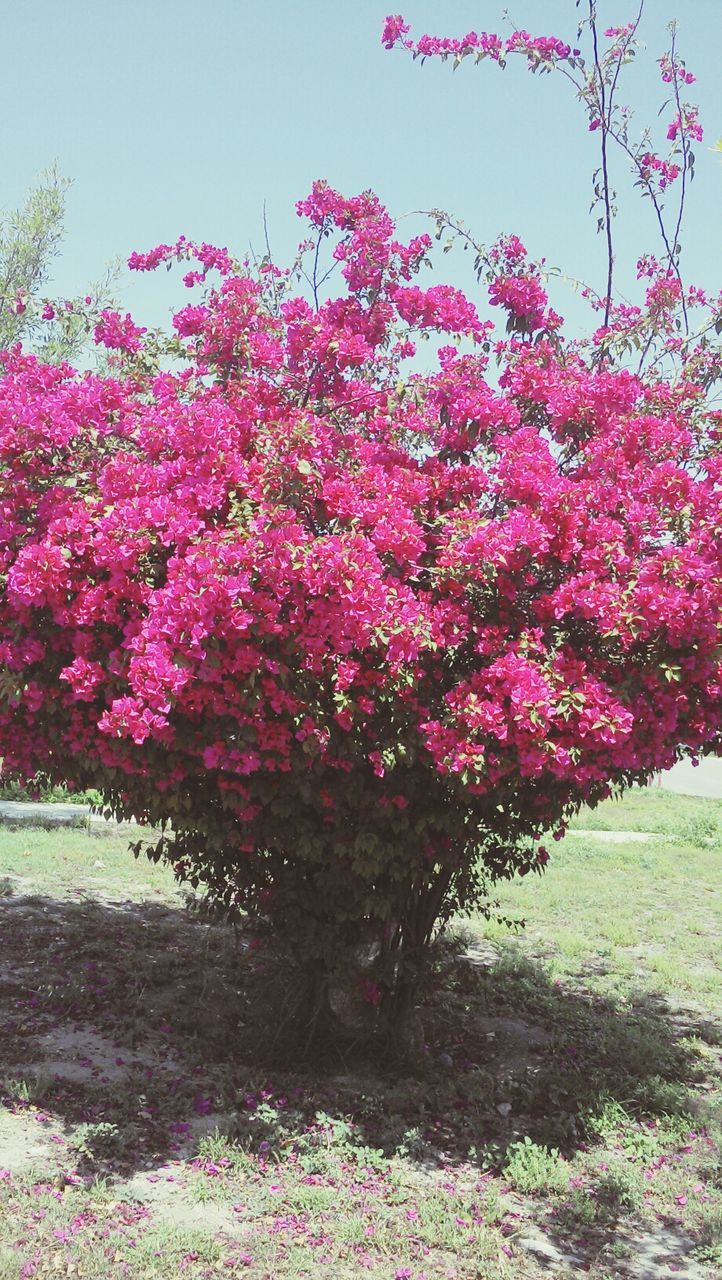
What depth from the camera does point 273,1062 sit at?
523 centimetres

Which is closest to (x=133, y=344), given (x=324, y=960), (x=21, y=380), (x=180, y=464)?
(x=21, y=380)

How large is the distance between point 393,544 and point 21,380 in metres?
2.06

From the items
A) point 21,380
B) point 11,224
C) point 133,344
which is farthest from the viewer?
point 11,224

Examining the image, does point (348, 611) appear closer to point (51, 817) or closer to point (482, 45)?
point (482, 45)

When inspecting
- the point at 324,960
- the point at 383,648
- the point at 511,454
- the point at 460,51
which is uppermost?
the point at 460,51

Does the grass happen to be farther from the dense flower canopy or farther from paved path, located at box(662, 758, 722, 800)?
paved path, located at box(662, 758, 722, 800)

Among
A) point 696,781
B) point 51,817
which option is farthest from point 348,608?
point 696,781

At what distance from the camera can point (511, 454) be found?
4.54 metres

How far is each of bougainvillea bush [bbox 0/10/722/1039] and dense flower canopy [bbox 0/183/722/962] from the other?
1 cm

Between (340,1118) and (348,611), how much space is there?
2338mm

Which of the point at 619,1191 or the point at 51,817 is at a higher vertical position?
the point at 51,817

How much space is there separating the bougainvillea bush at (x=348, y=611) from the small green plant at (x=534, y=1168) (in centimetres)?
106

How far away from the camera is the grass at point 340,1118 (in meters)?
3.73

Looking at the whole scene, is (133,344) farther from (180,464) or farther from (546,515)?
(546,515)
